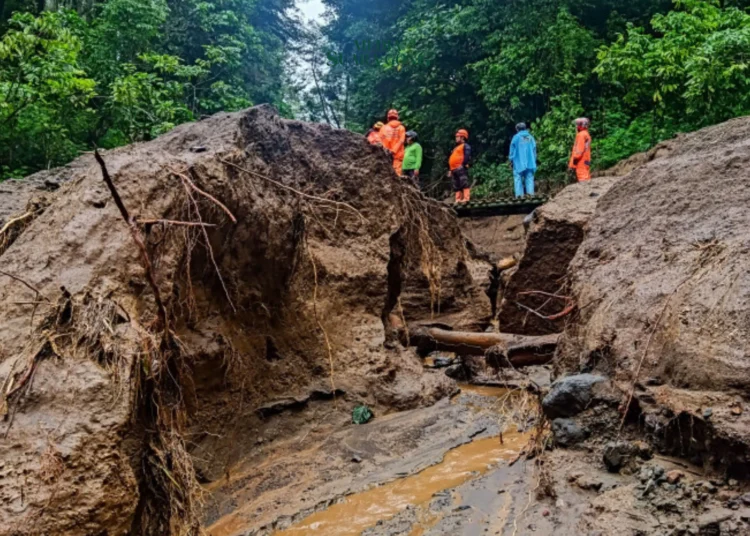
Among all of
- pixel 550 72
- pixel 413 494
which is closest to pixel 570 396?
pixel 413 494

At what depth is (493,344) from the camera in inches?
300

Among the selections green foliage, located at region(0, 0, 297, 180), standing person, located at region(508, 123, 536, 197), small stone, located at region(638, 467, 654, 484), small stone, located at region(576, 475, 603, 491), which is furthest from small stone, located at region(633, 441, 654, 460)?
standing person, located at region(508, 123, 536, 197)

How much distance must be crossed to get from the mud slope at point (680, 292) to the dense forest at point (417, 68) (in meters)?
4.56

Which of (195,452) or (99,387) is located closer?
(99,387)

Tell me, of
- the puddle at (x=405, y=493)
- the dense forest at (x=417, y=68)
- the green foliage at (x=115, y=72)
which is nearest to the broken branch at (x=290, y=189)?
the dense forest at (x=417, y=68)

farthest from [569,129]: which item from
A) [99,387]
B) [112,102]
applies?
[99,387]

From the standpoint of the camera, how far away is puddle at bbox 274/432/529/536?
169 inches

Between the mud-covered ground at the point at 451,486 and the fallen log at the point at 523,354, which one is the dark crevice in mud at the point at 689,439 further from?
the fallen log at the point at 523,354

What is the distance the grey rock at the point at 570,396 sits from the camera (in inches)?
154

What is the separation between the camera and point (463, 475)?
482 centimetres

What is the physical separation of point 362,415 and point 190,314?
207 centimetres

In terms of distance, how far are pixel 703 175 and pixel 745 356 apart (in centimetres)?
233

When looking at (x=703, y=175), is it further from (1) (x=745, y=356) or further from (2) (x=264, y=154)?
(2) (x=264, y=154)

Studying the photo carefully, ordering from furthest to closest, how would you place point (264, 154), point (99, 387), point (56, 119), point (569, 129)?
1. point (569, 129)
2. point (56, 119)
3. point (264, 154)
4. point (99, 387)
